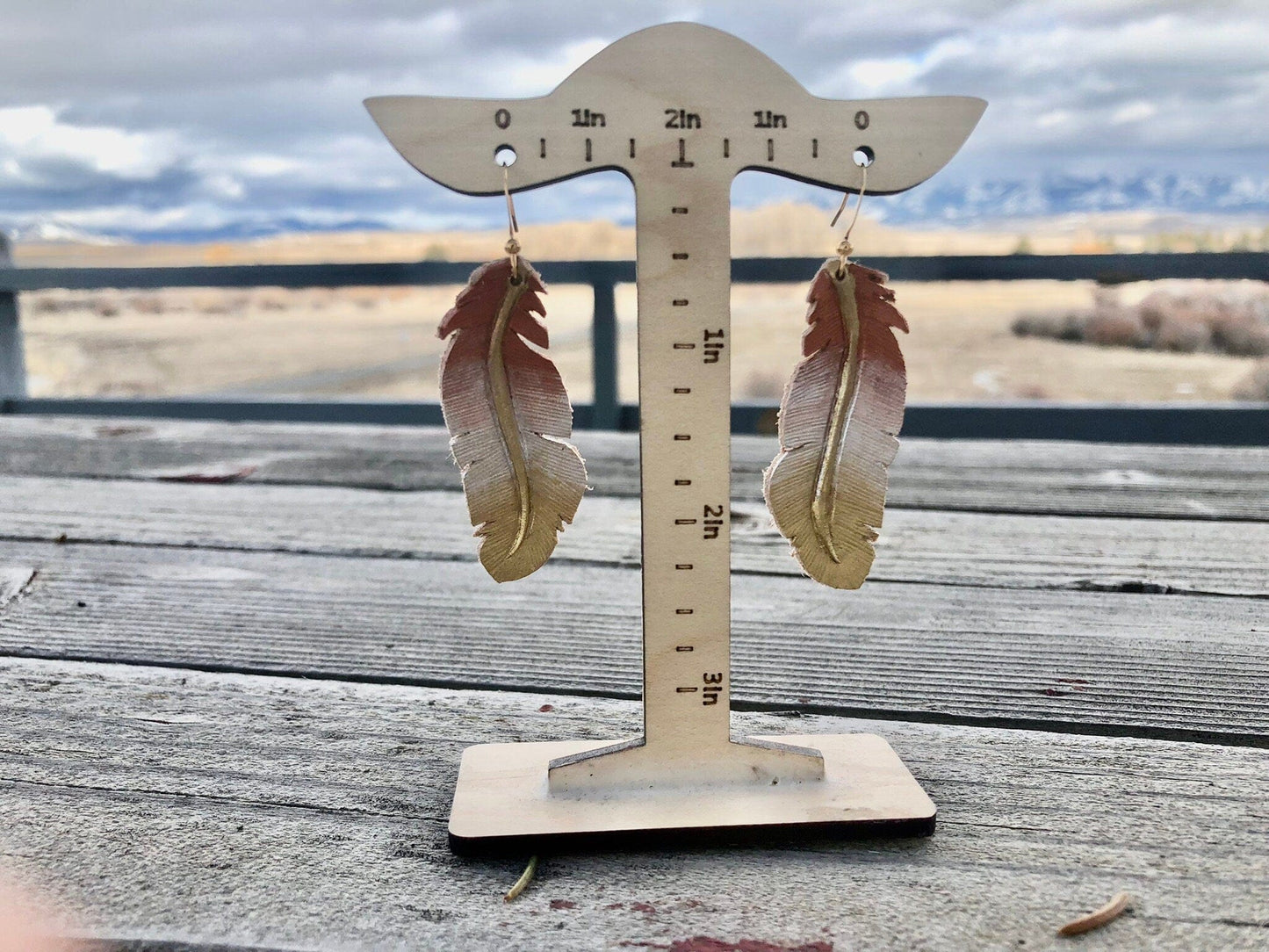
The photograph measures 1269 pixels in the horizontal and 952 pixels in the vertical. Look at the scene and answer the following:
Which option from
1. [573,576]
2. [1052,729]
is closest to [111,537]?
[573,576]

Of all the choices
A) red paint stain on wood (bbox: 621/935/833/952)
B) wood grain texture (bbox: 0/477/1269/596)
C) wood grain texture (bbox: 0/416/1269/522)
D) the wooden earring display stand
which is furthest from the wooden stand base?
wood grain texture (bbox: 0/416/1269/522)

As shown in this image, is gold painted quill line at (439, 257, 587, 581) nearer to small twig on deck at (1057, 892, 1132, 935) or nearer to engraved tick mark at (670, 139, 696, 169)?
engraved tick mark at (670, 139, 696, 169)

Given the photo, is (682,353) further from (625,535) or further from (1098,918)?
(625,535)

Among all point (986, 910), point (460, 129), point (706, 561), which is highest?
point (460, 129)

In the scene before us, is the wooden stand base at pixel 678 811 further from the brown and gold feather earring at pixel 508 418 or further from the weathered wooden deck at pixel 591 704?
the brown and gold feather earring at pixel 508 418

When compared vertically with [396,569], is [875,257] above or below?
above

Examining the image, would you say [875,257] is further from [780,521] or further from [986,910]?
[986,910]

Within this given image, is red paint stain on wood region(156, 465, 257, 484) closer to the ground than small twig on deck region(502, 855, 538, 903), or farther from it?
farther from it
